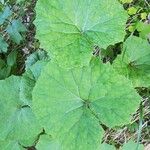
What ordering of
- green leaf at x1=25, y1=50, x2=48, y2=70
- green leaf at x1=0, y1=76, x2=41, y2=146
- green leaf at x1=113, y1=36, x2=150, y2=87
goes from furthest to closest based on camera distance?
green leaf at x1=25, y1=50, x2=48, y2=70, green leaf at x1=0, y1=76, x2=41, y2=146, green leaf at x1=113, y1=36, x2=150, y2=87

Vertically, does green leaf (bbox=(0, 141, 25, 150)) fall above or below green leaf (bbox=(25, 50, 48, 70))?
below

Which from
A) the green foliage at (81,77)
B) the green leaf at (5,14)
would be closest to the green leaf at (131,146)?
the green foliage at (81,77)

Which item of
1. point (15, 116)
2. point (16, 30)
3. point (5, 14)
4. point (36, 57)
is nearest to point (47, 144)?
point (15, 116)

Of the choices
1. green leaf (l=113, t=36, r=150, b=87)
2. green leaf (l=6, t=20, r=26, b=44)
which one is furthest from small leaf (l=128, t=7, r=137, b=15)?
green leaf (l=6, t=20, r=26, b=44)

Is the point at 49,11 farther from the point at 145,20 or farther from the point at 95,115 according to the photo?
the point at 145,20

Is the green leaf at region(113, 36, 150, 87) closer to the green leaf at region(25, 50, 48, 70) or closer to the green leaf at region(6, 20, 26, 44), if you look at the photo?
the green leaf at region(25, 50, 48, 70)

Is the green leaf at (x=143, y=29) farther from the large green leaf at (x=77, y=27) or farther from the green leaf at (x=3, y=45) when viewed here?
the green leaf at (x=3, y=45)
